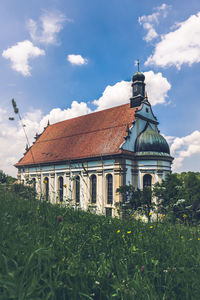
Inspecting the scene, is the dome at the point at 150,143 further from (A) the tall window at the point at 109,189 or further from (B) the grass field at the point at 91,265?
(B) the grass field at the point at 91,265

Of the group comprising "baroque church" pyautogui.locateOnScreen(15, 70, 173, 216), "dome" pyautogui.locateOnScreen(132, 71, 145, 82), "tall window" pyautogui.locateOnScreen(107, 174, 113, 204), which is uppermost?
"dome" pyautogui.locateOnScreen(132, 71, 145, 82)

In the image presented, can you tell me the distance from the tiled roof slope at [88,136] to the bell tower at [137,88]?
3.37 ft

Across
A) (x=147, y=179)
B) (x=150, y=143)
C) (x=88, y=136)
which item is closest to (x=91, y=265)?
(x=147, y=179)

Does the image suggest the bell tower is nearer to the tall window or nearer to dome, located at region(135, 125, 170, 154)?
dome, located at region(135, 125, 170, 154)

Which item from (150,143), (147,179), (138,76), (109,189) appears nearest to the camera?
(109,189)

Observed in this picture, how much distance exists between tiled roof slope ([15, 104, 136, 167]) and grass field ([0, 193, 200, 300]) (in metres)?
17.6

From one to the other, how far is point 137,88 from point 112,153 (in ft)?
33.8

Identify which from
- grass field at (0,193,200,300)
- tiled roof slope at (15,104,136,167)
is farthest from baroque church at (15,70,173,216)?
grass field at (0,193,200,300)

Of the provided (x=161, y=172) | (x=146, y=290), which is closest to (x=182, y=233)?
(x=146, y=290)

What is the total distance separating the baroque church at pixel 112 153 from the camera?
71.9 ft

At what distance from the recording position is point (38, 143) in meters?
35.3

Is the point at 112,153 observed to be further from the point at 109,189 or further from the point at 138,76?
the point at 138,76

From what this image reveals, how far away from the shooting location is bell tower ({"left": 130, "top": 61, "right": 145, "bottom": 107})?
2635 cm

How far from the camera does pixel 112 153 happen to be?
2184cm
